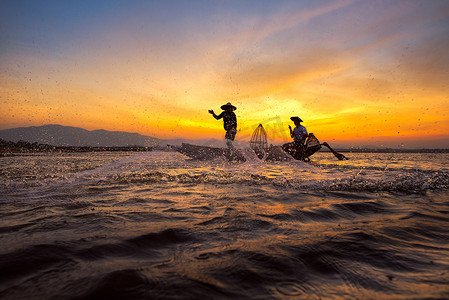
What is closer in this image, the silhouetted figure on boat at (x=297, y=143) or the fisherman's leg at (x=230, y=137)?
the fisherman's leg at (x=230, y=137)

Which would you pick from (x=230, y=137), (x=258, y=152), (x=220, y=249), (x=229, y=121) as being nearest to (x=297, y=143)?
(x=258, y=152)

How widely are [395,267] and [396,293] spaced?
1.27 ft

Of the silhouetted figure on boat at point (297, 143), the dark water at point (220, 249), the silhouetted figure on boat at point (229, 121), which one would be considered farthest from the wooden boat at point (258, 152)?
the dark water at point (220, 249)

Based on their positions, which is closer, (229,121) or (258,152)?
(229,121)

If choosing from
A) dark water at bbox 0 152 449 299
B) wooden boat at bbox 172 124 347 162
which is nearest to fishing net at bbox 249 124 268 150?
wooden boat at bbox 172 124 347 162

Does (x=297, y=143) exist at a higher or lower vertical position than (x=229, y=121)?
lower

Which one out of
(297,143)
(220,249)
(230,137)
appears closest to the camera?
(220,249)

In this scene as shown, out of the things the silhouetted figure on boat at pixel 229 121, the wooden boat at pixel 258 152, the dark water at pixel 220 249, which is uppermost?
the silhouetted figure on boat at pixel 229 121

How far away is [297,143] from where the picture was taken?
45.5ft

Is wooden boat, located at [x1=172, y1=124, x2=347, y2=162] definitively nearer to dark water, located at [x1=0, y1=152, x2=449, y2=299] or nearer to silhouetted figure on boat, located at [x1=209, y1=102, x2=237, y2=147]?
silhouetted figure on boat, located at [x1=209, y1=102, x2=237, y2=147]

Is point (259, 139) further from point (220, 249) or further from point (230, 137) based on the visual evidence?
point (220, 249)

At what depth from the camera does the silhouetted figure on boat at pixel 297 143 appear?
13.8 m

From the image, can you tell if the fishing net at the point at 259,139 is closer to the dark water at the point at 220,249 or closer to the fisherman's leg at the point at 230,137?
the fisherman's leg at the point at 230,137

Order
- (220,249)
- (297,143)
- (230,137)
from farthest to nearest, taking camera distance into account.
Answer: (297,143)
(230,137)
(220,249)
